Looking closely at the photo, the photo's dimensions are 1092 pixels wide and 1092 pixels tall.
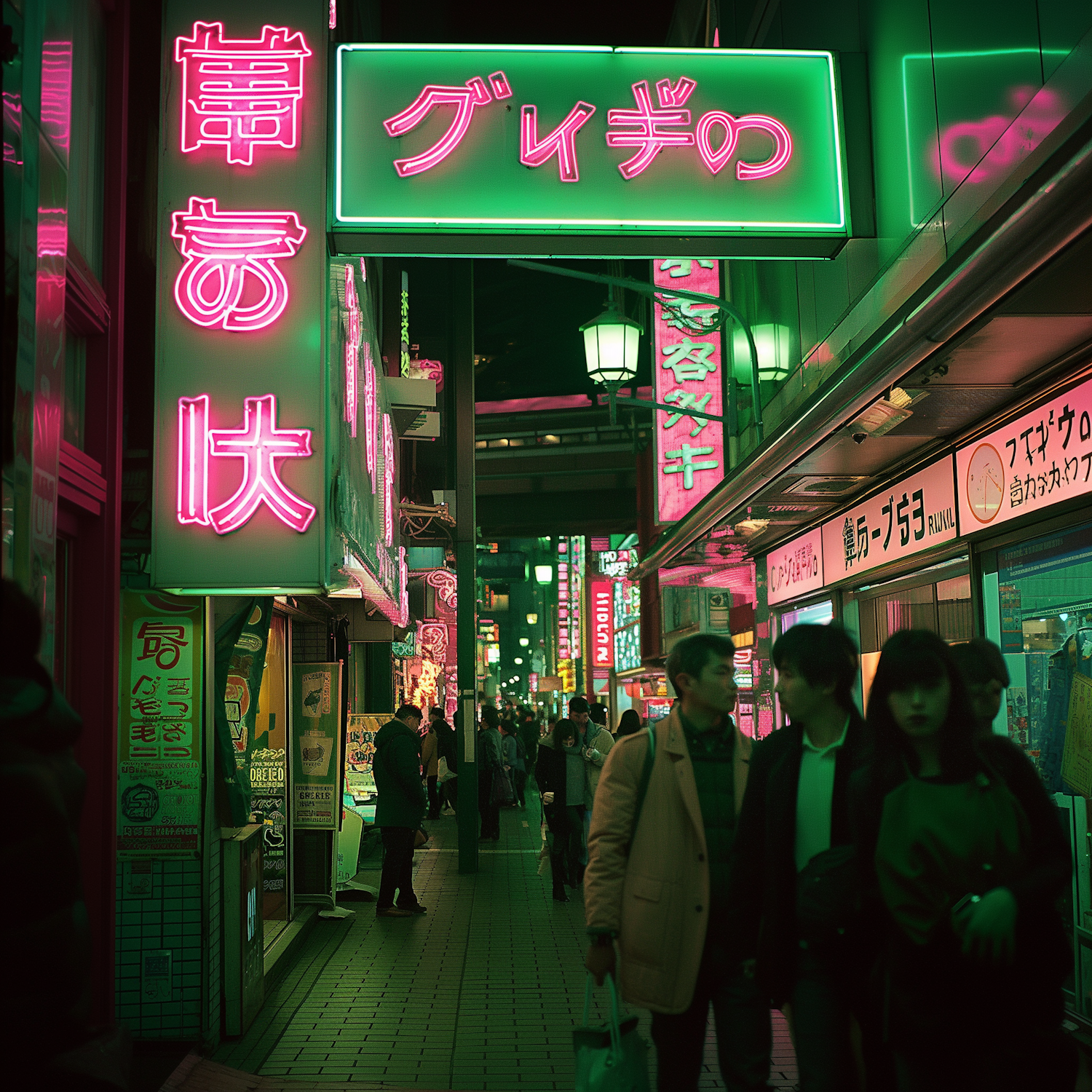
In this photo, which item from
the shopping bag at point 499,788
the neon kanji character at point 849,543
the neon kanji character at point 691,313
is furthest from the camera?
the shopping bag at point 499,788

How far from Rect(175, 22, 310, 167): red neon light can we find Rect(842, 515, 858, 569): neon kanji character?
5891 millimetres

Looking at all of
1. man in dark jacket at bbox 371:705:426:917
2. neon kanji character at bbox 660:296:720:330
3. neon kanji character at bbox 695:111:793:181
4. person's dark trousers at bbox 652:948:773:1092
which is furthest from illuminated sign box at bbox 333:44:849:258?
neon kanji character at bbox 660:296:720:330

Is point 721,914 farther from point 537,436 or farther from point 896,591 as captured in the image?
point 537,436

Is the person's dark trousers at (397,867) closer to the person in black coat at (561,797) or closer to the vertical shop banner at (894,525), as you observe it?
the person in black coat at (561,797)

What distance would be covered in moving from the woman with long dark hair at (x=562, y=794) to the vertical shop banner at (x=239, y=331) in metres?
5.72

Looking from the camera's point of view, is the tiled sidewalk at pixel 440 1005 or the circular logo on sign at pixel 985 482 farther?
the circular logo on sign at pixel 985 482

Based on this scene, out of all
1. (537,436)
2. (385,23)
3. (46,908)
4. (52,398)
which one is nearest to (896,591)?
(52,398)

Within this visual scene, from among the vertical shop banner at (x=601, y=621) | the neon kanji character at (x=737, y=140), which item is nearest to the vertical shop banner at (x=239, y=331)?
the neon kanji character at (x=737, y=140)

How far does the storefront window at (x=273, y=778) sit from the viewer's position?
31.4 ft

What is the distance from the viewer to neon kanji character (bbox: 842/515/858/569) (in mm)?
9828

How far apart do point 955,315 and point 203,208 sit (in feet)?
13.6

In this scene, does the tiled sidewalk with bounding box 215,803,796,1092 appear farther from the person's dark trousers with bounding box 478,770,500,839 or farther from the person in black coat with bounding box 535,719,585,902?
the person's dark trousers with bounding box 478,770,500,839

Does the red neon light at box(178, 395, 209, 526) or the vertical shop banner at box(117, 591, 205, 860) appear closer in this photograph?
the red neon light at box(178, 395, 209, 526)

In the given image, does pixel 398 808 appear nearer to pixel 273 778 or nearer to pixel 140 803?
pixel 273 778
